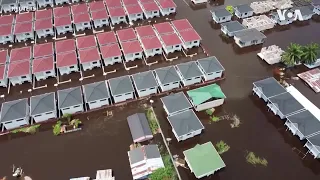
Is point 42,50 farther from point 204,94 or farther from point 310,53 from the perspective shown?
point 310,53

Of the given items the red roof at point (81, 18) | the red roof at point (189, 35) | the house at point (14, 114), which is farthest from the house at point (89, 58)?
the red roof at point (189, 35)

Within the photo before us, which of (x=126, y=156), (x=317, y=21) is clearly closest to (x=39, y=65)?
(x=126, y=156)

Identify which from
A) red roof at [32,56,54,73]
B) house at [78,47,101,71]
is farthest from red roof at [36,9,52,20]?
house at [78,47,101,71]

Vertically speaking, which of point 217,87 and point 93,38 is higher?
point 93,38

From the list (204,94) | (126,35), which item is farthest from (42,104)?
(204,94)

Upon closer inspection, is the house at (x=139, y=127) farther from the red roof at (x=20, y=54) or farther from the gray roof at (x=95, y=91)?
the red roof at (x=20, y=54)

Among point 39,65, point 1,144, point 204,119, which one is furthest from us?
point 39,65

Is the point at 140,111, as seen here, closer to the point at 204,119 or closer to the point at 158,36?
the point at 204,119
